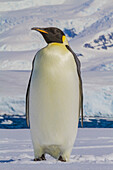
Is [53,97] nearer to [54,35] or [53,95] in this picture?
[53,95]

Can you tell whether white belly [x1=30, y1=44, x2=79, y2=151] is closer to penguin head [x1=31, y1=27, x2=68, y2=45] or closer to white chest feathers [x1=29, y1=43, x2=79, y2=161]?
white chest feathers [x1=29, y1=43, x2=79, y2=161]

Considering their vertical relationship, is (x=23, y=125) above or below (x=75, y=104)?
below

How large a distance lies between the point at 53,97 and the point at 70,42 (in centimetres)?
8412

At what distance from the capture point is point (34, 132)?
3.77 metres

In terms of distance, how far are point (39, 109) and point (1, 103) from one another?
14869 mm

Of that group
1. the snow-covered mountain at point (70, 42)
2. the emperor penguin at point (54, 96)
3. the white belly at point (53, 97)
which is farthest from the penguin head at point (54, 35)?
the snow-covered mountain at point (70, 42)

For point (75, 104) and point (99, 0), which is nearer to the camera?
point (75, 104)

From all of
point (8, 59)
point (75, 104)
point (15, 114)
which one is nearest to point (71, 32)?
point (8, 59)

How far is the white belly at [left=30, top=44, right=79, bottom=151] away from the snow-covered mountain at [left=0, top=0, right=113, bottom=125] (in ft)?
48.1

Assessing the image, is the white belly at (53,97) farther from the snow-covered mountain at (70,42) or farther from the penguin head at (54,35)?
the snow-covered mountain at (70,42)

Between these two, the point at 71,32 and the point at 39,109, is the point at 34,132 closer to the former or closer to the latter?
the point at 39,109

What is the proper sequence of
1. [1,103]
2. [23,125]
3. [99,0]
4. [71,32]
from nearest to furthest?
[23,125], [1,103], [71,32], [99,0]

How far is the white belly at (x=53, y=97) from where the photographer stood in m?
3.66

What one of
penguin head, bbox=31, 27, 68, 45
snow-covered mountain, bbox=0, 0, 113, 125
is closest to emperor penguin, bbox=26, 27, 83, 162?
penguin head, bbox=31, 27, 68, 45
